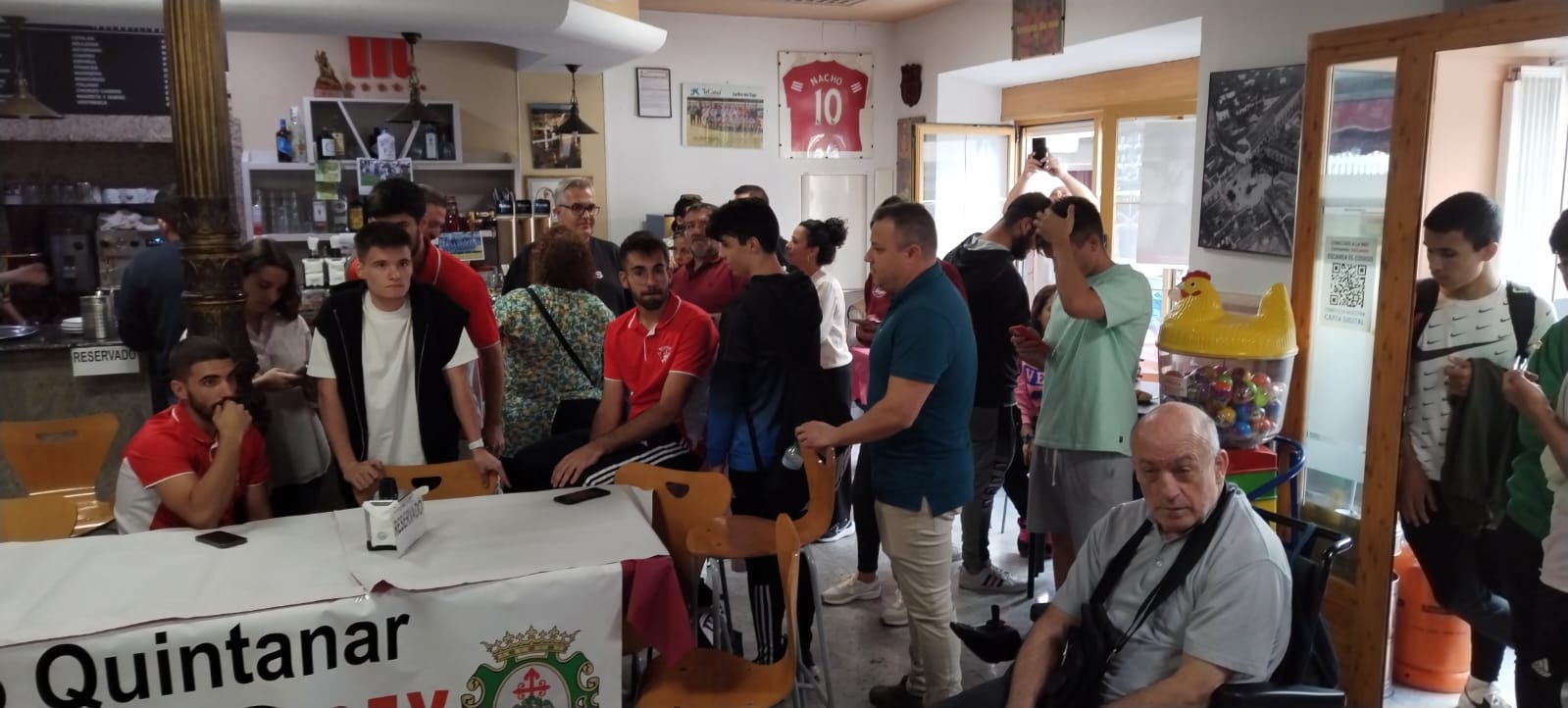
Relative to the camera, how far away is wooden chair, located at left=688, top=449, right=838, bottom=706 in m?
2.72

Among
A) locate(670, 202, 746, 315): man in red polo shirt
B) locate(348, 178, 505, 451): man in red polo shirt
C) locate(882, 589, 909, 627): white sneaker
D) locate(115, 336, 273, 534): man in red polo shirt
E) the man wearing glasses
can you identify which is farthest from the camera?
the man wearing glasses

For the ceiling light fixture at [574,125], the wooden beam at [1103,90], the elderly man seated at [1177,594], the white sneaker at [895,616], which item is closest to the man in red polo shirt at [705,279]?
the white sneaker at [895,616]

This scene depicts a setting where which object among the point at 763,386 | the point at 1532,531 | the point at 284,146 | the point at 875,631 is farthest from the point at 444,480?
the point at 284,146

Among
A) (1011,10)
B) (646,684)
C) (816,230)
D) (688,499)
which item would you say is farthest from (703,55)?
(646,684)

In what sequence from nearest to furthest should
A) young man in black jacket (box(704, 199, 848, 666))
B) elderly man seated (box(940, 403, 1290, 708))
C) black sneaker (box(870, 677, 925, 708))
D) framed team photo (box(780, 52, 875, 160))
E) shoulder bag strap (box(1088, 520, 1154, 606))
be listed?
elderly man seated (box(940, 403, 1290, 708)) < shoulder bag strap (box(1088, 520, 1154, 606)) < young man in black jacket (box(704, 199, 848, 666)) < black sneaker (box(870, 677, 925, 708)) < framed team photo (box(780, 52, 875, 160))

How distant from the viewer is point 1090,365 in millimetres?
3049

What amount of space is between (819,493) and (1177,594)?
41.5 inches

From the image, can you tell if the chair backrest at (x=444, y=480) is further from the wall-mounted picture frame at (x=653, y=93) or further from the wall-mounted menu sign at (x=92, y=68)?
the wall-mounted picture frame at (x=653, y=93)

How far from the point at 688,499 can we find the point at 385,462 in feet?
3.02

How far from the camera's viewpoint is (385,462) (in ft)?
9.85

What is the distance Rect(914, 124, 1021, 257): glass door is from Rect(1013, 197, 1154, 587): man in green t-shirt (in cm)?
410

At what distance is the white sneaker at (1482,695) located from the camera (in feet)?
9.91

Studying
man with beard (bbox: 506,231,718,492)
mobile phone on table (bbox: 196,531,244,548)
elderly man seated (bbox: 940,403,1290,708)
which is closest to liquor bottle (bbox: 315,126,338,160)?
man with beard (bbox: 506,231,718,492)

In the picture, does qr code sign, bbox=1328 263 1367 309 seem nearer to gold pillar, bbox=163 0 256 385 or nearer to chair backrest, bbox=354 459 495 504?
chair backrest, bbox=354 459 495 504
